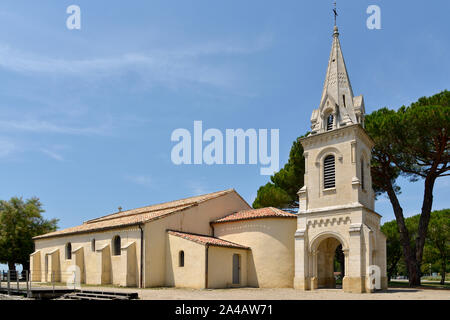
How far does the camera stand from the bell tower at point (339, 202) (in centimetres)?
2480

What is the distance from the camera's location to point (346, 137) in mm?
27312

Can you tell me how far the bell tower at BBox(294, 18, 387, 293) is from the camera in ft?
81.4

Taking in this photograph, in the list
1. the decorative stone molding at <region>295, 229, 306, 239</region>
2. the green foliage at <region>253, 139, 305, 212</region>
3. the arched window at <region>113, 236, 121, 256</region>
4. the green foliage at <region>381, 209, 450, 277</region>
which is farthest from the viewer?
the green foliage at <region>381, 209, 450, 277</region>

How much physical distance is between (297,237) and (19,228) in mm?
36930

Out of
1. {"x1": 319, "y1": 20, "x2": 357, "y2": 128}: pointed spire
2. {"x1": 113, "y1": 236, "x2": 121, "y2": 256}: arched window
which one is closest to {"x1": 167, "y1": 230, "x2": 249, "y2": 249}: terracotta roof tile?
{"x1": 113, "y1": 236, "x2": 121, "y2": 256}: arched window

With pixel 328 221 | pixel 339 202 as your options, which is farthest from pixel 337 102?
pixel 328 221

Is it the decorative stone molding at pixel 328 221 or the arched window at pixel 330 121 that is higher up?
the arched window at pixel 330 121

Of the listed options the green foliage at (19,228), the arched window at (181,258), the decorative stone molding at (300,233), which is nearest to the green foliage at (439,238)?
the decorative stone molding at (300,233)

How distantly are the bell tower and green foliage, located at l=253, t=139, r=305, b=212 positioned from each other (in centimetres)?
1102

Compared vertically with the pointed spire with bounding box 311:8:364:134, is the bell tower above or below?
below

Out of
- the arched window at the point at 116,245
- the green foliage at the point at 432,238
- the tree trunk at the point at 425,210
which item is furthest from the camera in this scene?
the green foliage at the point at 432,238

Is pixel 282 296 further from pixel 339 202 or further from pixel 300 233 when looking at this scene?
pixel 339 202

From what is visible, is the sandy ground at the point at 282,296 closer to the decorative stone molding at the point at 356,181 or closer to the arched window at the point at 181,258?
the arched window at the point at 181,258

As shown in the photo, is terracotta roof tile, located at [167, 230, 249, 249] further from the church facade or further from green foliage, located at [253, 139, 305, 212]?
Answer: green foliage, located at [253, 139, 305, 212]
